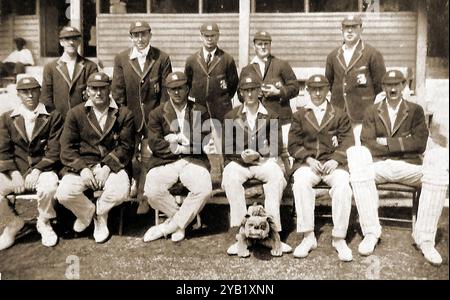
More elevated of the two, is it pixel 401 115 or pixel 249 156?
pixel 401 115

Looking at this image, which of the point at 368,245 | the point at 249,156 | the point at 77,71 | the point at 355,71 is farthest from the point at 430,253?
the point at 77,71

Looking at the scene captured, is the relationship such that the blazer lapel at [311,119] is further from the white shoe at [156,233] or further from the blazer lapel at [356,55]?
the white shoe at [156,233]

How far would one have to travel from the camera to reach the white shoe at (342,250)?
13.5 ft

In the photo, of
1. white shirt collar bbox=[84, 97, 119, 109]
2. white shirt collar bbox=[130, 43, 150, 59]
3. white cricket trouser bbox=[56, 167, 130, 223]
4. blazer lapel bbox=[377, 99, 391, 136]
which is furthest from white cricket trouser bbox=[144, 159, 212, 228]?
blazer lapel bbox=[377, 99, 391, 136]

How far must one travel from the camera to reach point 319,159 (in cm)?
464

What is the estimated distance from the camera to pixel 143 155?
5477 mm

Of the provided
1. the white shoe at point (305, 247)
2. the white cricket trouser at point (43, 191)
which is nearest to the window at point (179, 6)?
the white cricket trouser at point (43, 191)

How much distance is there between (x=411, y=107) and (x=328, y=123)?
0.77 metres

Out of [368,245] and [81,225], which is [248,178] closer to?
[368,245]

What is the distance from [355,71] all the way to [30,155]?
332cm

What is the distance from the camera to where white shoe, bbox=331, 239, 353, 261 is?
413 cm

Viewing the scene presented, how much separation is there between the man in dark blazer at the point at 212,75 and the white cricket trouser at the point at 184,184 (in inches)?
38.5

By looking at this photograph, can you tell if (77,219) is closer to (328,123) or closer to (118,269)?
(118,269)

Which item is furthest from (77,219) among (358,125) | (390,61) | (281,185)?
(390,61)
